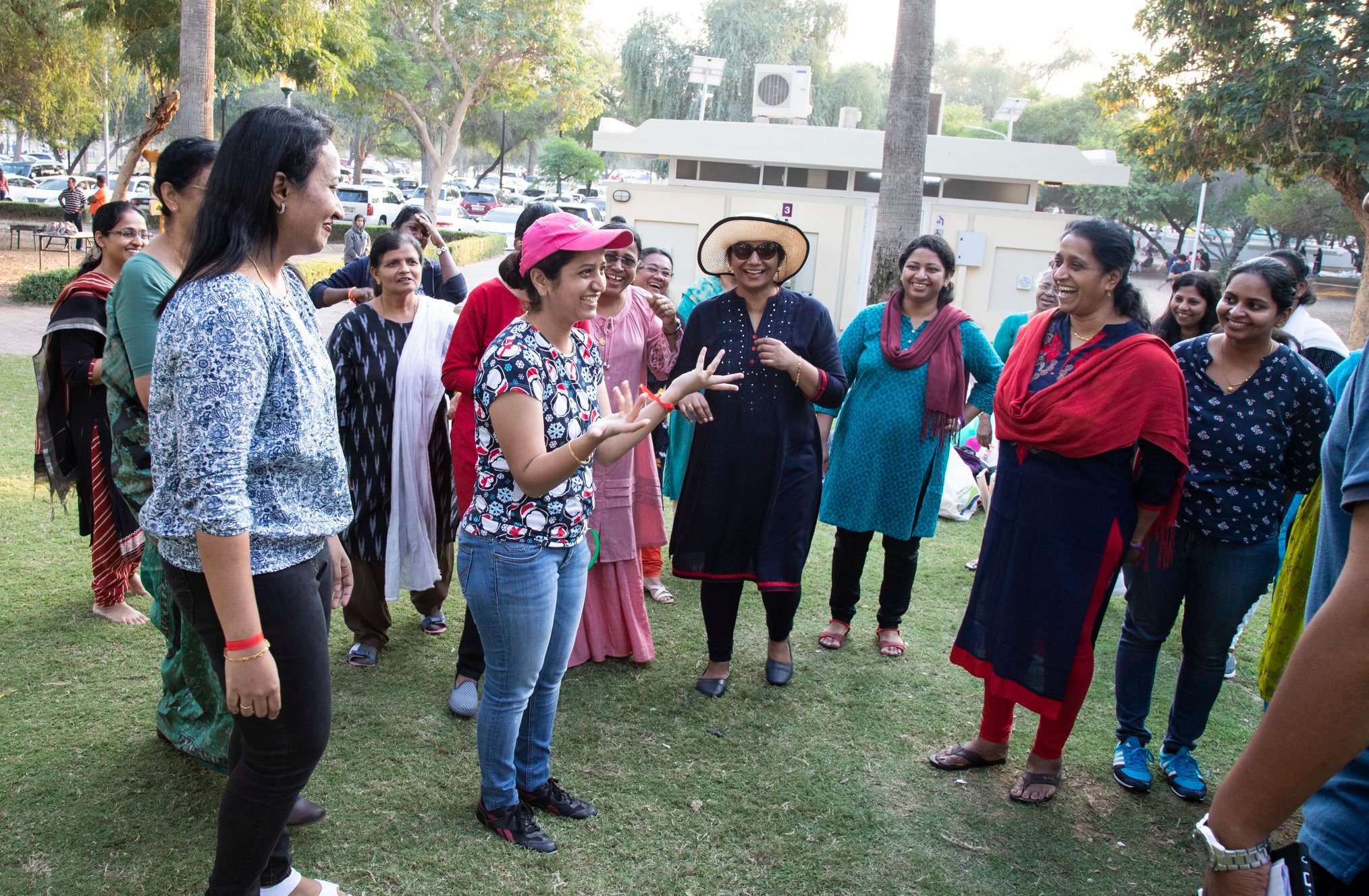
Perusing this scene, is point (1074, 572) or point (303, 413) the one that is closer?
point (303, 413)

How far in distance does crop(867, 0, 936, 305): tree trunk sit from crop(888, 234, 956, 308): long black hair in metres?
3.95

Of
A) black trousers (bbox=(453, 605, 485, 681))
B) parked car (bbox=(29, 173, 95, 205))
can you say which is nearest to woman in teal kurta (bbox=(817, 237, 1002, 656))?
black trousers (bbox=(453, 605, 485, 681))

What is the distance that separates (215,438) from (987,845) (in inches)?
103

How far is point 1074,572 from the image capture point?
3260mm

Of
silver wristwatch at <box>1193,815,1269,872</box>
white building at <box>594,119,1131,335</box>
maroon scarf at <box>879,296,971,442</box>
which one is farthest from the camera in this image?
white building at <box>594,119,1131,335</box>

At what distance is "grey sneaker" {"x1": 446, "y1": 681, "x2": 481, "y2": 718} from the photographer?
368 centimetres

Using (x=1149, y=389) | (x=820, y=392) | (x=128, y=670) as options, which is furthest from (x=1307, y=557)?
(x=128, y=670)

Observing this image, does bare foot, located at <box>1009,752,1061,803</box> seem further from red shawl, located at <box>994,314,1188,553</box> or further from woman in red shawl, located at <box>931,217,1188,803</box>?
red shawl, located at <box>994,314,1188,553</box>

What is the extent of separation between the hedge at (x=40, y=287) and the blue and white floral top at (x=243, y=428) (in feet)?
46.5

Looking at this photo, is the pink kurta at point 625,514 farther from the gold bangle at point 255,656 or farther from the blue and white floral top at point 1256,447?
the gold bangle at point 255,656

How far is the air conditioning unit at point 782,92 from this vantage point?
16594 mm

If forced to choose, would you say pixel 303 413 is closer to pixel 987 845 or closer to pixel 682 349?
pixel 682 349

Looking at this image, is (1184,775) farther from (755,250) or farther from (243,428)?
(243,428)

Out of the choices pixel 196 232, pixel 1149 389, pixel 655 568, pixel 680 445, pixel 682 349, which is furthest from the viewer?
pixel 655 568
